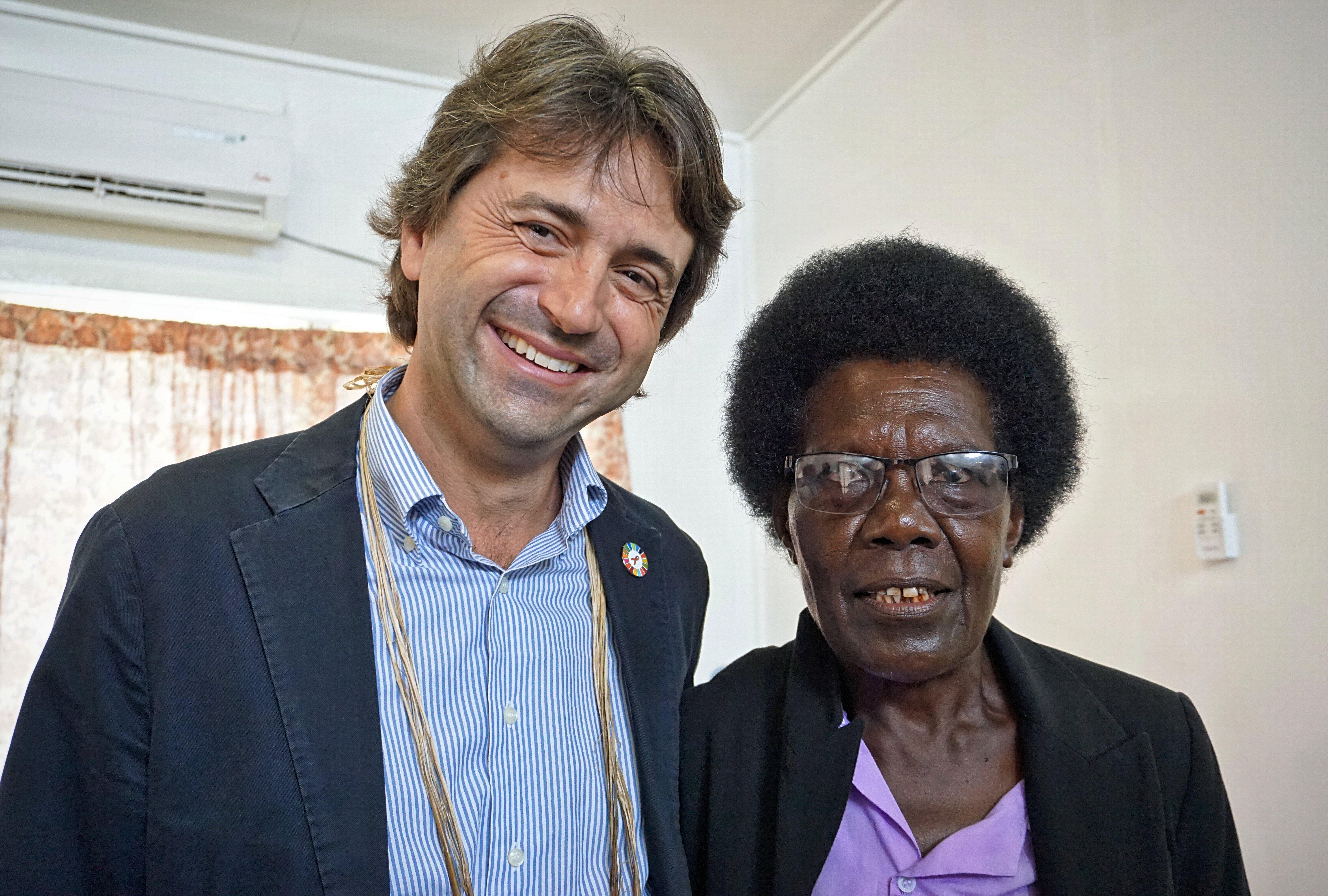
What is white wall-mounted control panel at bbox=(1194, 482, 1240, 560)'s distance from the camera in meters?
2.50

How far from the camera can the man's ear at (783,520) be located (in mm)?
1747

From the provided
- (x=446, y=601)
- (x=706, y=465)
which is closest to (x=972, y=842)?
(x=446, y=601)

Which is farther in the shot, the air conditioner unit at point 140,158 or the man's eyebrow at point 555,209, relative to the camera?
the air conditioner unit at point 140,158

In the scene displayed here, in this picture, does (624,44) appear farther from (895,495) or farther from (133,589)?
(133,589)

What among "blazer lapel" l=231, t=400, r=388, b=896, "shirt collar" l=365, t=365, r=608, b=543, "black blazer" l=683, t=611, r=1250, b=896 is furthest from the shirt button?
"shirt collar" l=365, t=365, r=608, b=543

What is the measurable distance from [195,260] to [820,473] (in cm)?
336

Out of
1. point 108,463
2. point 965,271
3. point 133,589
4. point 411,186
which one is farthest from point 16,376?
point 965,271

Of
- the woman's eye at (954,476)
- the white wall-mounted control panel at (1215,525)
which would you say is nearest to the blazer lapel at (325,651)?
the woman's eye at (954,476)

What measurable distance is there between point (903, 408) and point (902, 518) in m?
0.18

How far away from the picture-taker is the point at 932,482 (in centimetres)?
149

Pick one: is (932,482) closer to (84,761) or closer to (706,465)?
(84,761)

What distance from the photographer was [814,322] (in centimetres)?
171

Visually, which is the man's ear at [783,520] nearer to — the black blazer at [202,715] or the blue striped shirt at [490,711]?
the blue striped shirt at [490,711]

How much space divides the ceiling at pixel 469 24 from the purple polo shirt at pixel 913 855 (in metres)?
3.28
